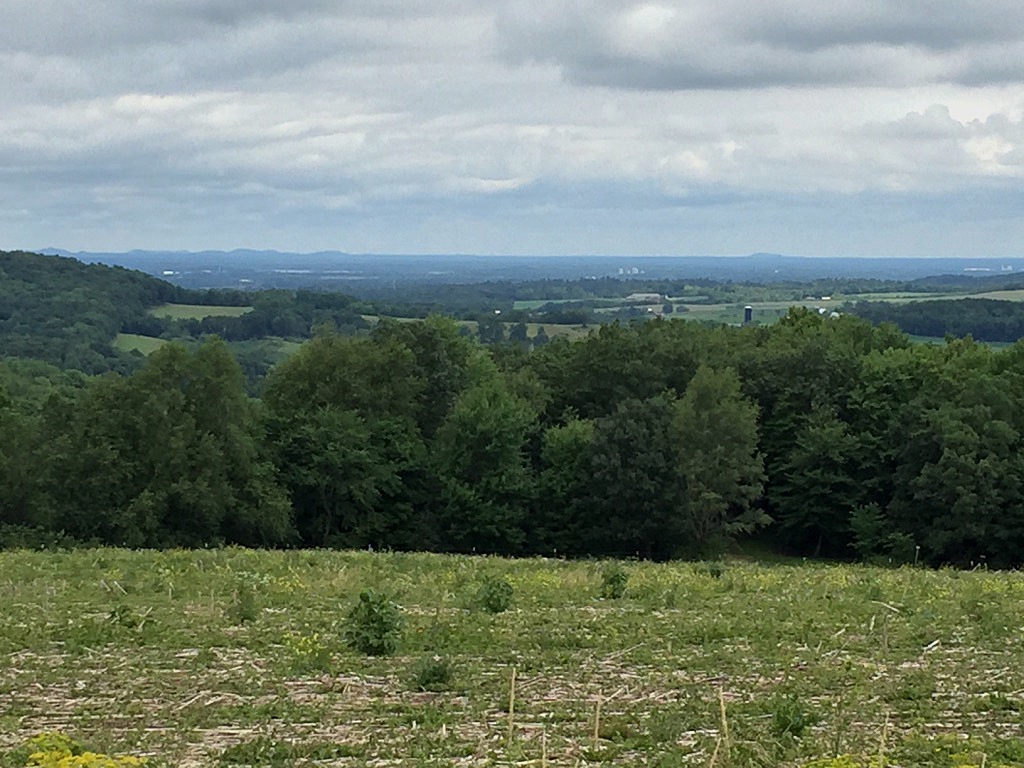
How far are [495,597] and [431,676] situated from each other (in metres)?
4.46

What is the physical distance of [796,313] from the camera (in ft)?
237

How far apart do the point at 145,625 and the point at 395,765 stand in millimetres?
6696

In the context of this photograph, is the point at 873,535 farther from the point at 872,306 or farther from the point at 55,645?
the point at 872,306

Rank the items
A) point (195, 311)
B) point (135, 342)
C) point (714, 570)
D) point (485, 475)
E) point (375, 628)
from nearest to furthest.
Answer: point (375, 628) → point (714, 570) → point (485, 475) → point (135, 342) → point (195, 311)

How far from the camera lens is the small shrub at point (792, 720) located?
9.44 metres

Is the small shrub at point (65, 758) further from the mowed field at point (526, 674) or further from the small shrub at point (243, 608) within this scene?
the small shrub at point (243, 608)

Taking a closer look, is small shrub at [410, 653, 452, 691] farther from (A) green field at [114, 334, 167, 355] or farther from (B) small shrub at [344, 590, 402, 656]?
(A) green field at [114, 334, 167, 355]

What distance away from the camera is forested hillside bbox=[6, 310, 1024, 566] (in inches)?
1759

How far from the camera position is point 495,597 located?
15852 mm

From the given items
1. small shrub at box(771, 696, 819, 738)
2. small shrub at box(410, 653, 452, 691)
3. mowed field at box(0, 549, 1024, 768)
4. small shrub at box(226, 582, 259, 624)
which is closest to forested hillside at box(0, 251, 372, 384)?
small shrub at box(226, 582, 259, 624)

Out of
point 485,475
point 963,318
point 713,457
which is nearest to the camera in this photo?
point 713,457

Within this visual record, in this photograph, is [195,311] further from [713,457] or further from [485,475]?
[713,457]

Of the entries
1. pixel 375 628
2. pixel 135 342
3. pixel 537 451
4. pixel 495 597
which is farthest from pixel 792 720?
pixel 135 342

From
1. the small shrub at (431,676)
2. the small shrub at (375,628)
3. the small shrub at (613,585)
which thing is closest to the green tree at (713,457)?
the small shrub at (613,585)
